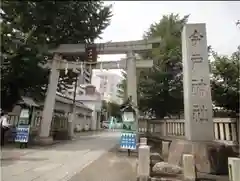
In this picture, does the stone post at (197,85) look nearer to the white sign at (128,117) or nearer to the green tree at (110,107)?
the white sign at (128,117)

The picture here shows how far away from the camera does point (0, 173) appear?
20.4 feet

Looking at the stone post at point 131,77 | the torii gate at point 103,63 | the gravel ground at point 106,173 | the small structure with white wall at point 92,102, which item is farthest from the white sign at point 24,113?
the small structure with white wall at point 92,102

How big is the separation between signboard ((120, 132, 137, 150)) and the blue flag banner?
4.90 metres

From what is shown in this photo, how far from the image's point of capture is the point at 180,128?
10883 millimetres

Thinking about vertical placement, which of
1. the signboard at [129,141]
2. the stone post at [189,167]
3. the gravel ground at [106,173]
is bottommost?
the gravel ground at [106,173]

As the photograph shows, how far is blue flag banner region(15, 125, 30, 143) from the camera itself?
11445 millimetres

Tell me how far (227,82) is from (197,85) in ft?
12.5

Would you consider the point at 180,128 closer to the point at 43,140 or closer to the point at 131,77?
the point at 131,77

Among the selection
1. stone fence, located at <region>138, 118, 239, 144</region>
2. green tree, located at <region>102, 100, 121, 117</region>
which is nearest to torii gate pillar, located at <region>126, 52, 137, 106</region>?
stone fence, located at <region>138, 118, 239, 144</region>

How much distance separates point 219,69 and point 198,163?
6071mm

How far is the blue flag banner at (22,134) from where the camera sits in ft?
37.6

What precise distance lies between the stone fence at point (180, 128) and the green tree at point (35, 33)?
746 centimetres

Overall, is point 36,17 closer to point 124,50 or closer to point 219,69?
point 124,50

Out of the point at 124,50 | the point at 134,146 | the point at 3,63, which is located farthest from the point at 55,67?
the point at 134,146
